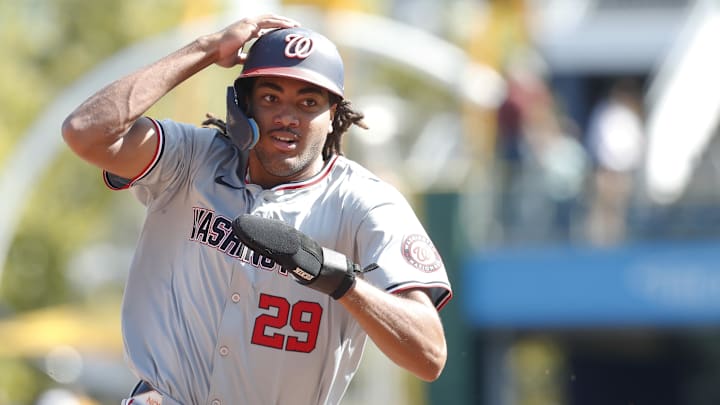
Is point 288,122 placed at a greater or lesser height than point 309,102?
lesser

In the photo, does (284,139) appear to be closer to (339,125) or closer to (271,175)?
(271,175)

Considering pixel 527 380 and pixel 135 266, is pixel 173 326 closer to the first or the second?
pixel 135 266

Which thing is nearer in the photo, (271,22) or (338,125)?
(271,22)

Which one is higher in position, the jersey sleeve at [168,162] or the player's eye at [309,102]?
the player's eye at [309,102]

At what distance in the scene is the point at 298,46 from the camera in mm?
5215

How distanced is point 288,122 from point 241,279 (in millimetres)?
609

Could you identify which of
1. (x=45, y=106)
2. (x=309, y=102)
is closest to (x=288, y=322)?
(x=309, y=102)

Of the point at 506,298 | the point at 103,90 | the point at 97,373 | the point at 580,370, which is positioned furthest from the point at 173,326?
the point at 580,370

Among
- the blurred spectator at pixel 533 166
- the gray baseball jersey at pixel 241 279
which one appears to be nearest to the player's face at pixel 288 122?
the gray baseball jersey at pixel 241 279

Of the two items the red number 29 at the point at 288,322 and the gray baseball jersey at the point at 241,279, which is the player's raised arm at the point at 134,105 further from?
the red number 29 at the point at 288,322

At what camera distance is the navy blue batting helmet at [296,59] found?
16.9 ft

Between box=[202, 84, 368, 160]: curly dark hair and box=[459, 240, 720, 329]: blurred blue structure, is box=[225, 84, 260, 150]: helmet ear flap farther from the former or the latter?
box=[459, 240, 720, 329]: blurred blue structure

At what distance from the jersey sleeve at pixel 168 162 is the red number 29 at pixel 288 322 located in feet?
2.01

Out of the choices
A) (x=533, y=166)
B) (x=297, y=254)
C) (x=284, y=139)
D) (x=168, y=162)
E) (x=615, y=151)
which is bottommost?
(x=297, y=254)
